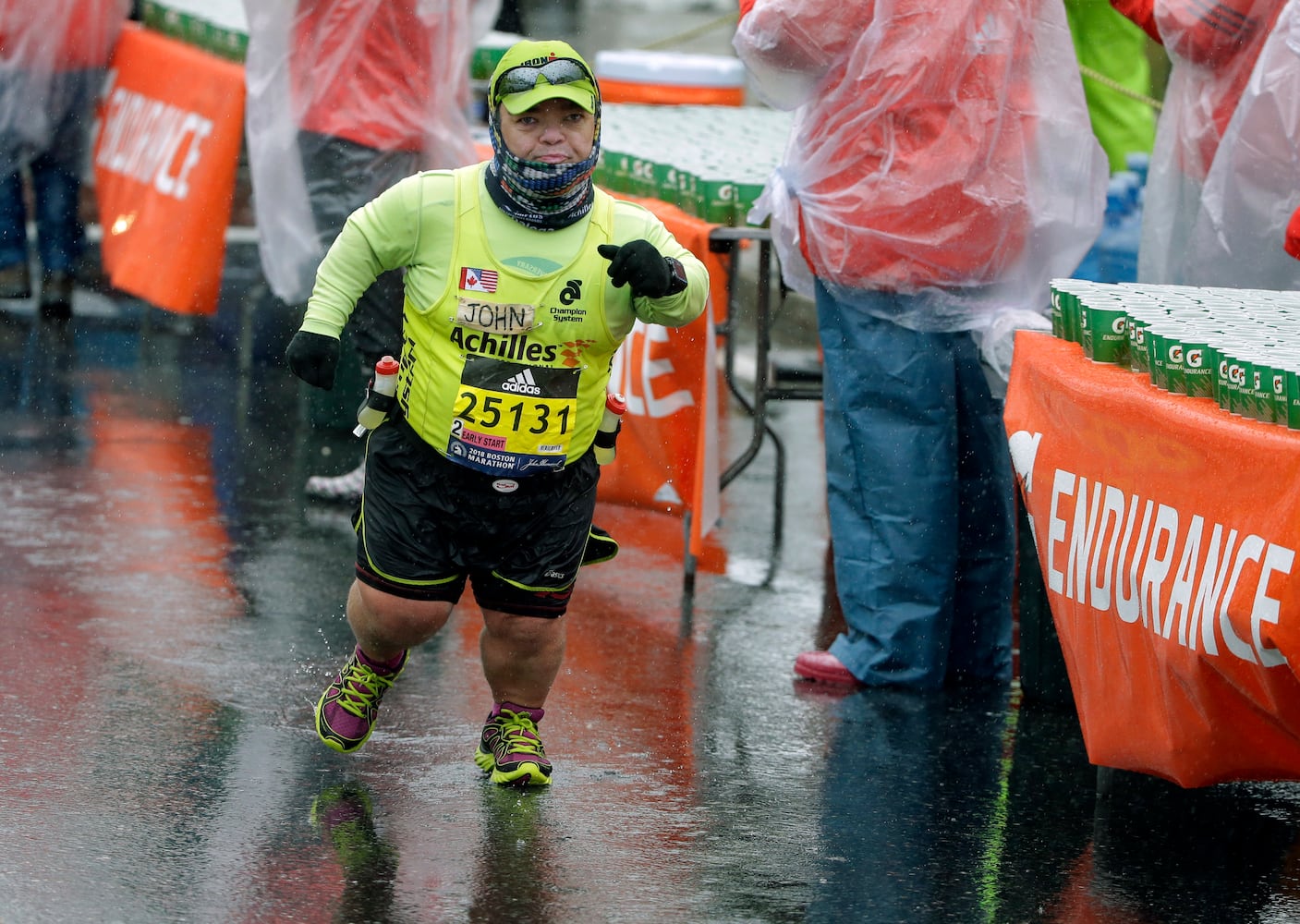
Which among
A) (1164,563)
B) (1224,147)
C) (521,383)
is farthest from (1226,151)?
(521,383)

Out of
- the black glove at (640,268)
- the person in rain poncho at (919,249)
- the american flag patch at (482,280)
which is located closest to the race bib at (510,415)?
the american flag patch at (482,280)

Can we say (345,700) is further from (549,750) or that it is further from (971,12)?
(971,12)

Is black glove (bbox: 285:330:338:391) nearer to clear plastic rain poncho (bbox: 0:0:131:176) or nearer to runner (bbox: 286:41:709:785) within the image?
runner (bbox: 286:41:709:785)

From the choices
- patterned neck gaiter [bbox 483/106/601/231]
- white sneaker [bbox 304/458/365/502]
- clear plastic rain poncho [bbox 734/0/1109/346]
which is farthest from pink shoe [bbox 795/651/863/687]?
white sneaker [bbox 304/458/365/502]

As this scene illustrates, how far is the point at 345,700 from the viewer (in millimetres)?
4473

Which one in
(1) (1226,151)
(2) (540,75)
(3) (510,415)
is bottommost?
(3) (510,415)

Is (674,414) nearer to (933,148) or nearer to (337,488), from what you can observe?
(933,148)

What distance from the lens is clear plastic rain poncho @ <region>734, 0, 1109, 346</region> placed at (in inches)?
200

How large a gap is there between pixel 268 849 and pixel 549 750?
92 centimetres

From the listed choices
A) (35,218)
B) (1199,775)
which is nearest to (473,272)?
(1199,775)

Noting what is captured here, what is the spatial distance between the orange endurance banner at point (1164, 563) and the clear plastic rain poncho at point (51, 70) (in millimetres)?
6391

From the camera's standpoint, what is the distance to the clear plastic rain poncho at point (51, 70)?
376 inches

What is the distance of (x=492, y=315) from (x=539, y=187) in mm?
281

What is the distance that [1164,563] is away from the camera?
13.0ft
